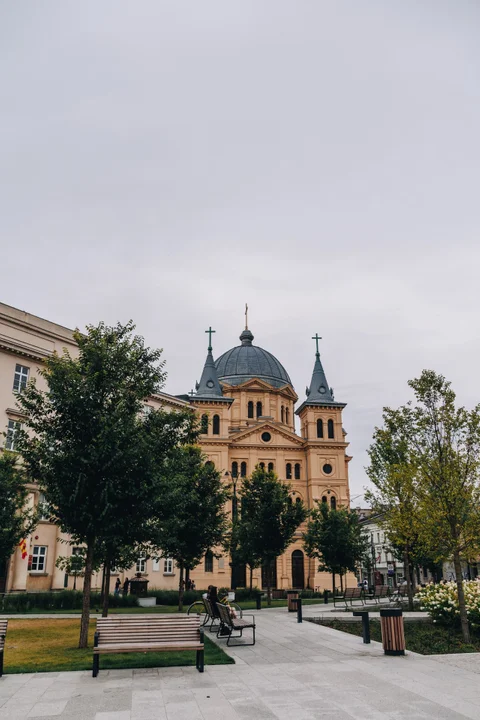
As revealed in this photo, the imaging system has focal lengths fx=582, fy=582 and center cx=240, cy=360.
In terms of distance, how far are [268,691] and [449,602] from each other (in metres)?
9.23

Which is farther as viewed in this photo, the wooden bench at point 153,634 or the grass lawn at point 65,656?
the grass lawn at point 65,656

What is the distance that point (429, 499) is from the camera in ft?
50.9

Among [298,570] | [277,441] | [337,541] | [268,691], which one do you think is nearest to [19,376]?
[337,541]

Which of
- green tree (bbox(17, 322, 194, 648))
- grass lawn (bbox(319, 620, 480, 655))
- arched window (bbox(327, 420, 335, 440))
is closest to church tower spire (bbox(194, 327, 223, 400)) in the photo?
arched window (bbox(327, 420, 335, 440))

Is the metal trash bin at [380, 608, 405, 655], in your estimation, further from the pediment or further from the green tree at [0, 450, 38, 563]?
the pediment

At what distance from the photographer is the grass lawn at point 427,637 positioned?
13188 millimetres

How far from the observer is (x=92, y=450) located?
13.9 m

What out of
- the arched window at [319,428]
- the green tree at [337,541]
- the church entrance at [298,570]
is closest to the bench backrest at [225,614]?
the green tree at [337,541]

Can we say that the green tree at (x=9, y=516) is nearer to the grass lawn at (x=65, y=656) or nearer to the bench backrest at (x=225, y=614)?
the grass lawn at (x=65, y=656)

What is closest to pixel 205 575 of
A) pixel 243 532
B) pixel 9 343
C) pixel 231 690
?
pixel 243 532

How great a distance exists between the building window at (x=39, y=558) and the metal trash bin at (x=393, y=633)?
91.5ft

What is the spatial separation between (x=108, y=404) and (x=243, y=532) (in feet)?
76.1

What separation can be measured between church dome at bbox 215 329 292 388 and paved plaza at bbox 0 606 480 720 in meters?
56.3

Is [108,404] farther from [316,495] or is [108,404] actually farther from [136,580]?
[316,495]
